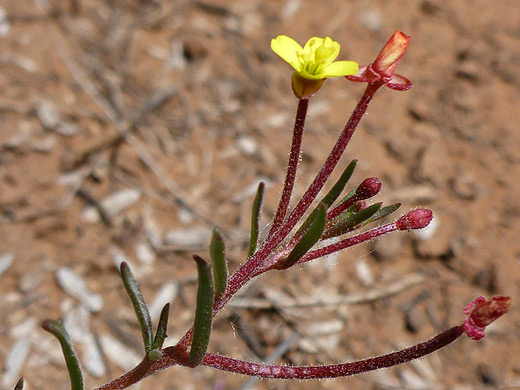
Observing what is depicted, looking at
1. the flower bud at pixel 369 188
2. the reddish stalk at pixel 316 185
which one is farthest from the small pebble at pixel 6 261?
the flower bud at pixel 369 188

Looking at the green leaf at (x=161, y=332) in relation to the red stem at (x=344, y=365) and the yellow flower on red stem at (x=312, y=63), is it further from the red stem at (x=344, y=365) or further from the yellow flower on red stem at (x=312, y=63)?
the yellow flower on red stem at (x=312, y=63)

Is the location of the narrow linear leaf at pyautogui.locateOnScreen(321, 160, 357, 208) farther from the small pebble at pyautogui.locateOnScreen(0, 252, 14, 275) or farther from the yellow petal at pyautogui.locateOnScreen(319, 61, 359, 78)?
the small pebble at pyautogui.locateOnScreen(0, 252, 14, 275)

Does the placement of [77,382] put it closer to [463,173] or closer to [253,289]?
[253,289]

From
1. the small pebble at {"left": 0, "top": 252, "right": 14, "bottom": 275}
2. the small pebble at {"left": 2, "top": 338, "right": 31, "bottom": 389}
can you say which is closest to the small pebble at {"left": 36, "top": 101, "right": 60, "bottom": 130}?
the small pebble at {"left": 0, "top": 252, "right": 14, "bottom": 275}

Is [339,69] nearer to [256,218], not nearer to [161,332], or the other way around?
[256,218]

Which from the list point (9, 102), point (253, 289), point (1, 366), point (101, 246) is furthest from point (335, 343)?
point (9, 102)

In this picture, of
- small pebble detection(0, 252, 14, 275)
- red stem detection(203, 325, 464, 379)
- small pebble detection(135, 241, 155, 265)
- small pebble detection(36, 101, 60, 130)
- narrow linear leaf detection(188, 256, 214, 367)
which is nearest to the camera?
narrow linear leaf detection(188, 256, 214, 367)

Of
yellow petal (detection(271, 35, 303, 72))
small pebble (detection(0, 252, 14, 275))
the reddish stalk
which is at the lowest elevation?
the reddish stalk
